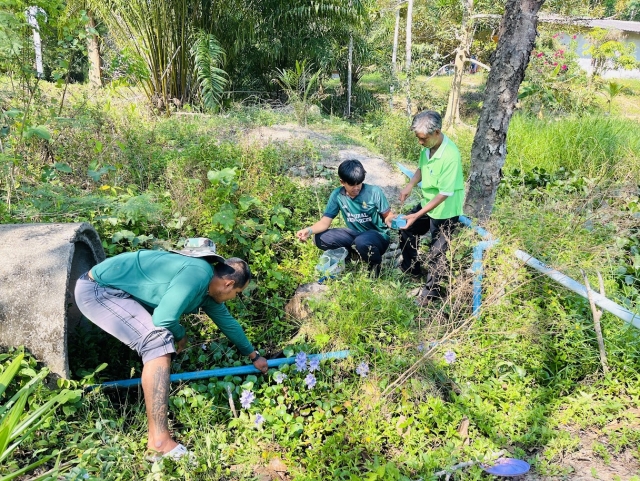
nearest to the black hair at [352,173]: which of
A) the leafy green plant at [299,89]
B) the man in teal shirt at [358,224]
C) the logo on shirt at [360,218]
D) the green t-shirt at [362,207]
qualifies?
the man in teal shirt at [358,224]

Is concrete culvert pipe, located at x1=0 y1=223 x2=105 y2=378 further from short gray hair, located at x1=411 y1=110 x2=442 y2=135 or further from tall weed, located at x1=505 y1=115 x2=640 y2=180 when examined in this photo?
tall weed, located at x1=505 y1=115 x2=640 y2=180

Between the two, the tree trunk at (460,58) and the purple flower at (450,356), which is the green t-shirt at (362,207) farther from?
the tree trunk at (460,58)

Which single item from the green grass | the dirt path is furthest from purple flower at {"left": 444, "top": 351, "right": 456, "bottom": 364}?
the dirt path

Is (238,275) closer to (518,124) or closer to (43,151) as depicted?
(43,151)

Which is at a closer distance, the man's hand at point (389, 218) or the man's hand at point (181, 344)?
the man's hand at point (181, 344)

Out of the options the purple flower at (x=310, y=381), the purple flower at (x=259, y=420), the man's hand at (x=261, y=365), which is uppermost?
the purple flower at (x=310, y=381)

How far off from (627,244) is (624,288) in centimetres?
53

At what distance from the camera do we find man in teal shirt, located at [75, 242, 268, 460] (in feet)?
7.65

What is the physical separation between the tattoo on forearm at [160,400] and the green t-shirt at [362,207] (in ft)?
5.86

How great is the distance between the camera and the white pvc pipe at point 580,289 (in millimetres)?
2463

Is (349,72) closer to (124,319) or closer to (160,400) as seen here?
(124,319)

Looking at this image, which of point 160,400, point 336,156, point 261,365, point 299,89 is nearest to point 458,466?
point 261,365

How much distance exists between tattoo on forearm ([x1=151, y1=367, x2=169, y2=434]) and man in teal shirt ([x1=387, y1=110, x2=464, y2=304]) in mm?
1889

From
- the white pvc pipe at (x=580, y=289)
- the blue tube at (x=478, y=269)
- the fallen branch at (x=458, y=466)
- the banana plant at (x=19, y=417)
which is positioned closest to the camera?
the banana plant at (x=19, y=417)
